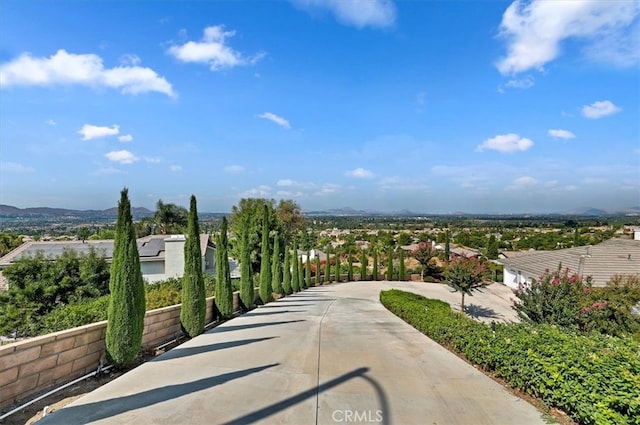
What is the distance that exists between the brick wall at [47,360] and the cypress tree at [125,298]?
0.80ft

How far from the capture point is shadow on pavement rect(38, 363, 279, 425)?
3854mm

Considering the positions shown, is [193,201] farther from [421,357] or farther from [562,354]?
[562,354]

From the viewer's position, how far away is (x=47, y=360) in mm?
4527

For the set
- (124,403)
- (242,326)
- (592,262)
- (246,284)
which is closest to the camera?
(124,403)

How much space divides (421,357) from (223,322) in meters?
6.06

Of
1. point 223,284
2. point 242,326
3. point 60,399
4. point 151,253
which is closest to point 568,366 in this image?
point 60,399

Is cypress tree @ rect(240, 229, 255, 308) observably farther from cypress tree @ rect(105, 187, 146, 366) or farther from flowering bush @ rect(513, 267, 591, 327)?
flowering bush @ rect(513, 267, 591, 327)

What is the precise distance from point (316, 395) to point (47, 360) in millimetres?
3411

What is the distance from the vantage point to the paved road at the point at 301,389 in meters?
4.02

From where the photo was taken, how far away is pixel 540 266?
2003 centimetres

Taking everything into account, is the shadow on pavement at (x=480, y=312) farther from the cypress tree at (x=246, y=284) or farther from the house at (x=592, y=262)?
the cypress tree at (x=246, y=284)

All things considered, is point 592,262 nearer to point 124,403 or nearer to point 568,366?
point 568,366

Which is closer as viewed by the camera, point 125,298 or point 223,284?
point 125,298

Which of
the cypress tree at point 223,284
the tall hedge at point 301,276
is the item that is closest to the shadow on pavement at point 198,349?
the cypress tree at point 223,284
